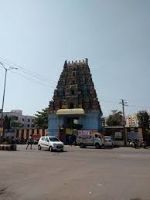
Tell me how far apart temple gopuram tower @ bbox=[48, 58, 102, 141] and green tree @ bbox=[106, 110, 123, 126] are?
1099 inches

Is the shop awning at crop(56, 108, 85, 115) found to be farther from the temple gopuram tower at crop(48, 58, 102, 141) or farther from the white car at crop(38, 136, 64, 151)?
the white car at crop(38, 136, 64, 151)

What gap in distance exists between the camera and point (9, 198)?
32.2 ft

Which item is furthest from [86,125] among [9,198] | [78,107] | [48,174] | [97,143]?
[9,198]

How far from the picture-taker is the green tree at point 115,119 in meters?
94.2

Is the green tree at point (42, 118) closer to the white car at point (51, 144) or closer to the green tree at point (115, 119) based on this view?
the green tree at point (115, 119)

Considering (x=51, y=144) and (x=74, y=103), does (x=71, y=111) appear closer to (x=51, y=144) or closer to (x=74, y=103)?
(x=74, y=103)

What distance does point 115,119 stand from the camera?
9594 centimetres

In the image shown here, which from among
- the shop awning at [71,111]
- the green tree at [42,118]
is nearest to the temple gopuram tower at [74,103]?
the shop awning at [71,111]

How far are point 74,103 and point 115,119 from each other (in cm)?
3119

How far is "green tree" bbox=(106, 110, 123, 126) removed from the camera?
94.2 metres

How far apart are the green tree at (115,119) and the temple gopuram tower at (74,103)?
27915 mm

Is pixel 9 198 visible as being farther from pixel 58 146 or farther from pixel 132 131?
pixel 132 131

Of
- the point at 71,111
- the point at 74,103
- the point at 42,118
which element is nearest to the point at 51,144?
the point at 71,111

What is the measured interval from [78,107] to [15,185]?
180 ft
